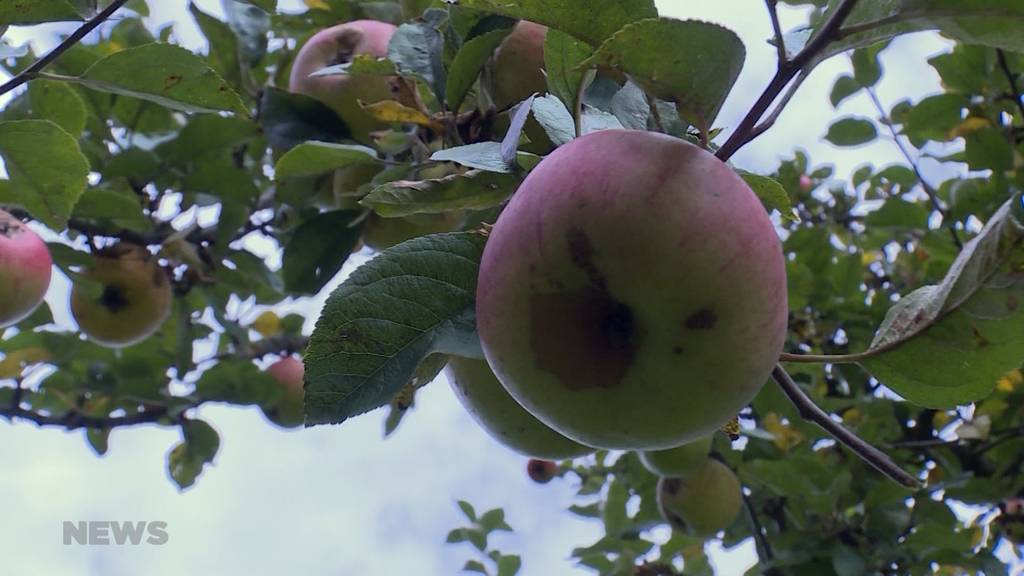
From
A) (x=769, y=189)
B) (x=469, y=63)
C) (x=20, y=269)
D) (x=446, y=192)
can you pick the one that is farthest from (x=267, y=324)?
(x=769, y=189)

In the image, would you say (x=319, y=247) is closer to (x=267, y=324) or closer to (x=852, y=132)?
(x=267, y=324)

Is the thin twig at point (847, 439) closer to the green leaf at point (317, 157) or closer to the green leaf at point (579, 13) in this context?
the green leaf at point (579, 13)

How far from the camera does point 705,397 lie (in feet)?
1.88

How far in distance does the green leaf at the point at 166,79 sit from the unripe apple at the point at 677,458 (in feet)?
3.02

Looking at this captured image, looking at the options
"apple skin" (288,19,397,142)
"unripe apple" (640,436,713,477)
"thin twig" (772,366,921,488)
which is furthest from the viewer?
"unripe apple" (640,436,713,477)

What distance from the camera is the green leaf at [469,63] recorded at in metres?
→ 0.93

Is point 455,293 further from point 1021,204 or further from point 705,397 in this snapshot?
point 1021,204

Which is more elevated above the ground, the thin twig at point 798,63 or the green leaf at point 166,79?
the thin twig at point 798,63

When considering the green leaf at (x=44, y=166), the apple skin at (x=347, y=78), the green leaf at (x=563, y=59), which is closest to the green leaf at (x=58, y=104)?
the green leaf at (x=44, y=166)

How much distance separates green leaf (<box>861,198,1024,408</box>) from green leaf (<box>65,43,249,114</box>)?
774 millimetres

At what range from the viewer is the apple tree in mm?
573

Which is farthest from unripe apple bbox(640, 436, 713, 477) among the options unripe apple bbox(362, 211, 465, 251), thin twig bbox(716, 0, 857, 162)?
thin twig bbox(716, 0, 857, 162)

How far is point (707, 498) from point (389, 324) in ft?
4.32

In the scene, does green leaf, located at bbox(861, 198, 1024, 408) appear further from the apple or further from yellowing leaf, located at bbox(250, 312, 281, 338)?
the apple
